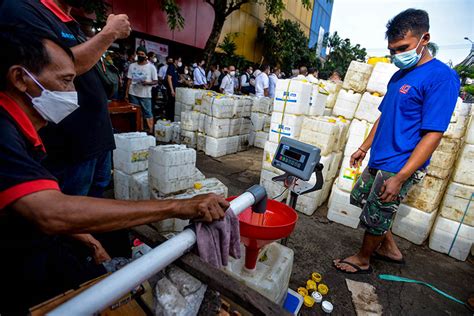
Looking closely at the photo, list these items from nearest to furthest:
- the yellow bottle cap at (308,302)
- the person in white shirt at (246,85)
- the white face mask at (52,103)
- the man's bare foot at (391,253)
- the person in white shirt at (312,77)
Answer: the white face mask at (52,103) → the yellow bottle cap at (308,302) → the man's bare foot at (391,253) → the person in white shirt at (312,77) → the person in white shirt at (246,85)

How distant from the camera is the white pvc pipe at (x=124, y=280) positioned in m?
0.66

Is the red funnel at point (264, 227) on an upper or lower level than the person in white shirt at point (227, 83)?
lower

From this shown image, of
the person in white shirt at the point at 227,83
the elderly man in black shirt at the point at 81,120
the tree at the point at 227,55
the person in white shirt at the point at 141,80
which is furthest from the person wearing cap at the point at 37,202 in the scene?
the tree at the point at 227,55

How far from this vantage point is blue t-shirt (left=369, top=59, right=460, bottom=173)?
71.6 inches

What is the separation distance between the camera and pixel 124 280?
0.74m

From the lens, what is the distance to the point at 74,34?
66.9 inches

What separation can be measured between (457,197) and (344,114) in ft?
6.11

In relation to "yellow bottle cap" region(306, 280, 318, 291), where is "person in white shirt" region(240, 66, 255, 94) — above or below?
above

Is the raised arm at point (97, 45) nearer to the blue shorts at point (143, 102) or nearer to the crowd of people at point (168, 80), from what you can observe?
the crowd of people at point (168, 80)

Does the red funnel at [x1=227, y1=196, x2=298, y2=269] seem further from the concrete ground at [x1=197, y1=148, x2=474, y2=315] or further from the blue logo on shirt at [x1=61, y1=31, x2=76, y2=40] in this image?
the blue logo on shirt at [x1=61, y1=31, x2=76, y2=40]

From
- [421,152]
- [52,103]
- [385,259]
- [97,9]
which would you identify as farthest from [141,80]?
[385,259]

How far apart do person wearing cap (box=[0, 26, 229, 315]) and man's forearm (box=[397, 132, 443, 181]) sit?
162 centimetres

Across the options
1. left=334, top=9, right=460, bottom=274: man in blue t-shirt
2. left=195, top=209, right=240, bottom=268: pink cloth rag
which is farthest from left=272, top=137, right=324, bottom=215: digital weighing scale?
left=195, top=209, right=240, bottom=268: pink cloth rag

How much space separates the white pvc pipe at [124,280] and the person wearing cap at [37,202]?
119mm
